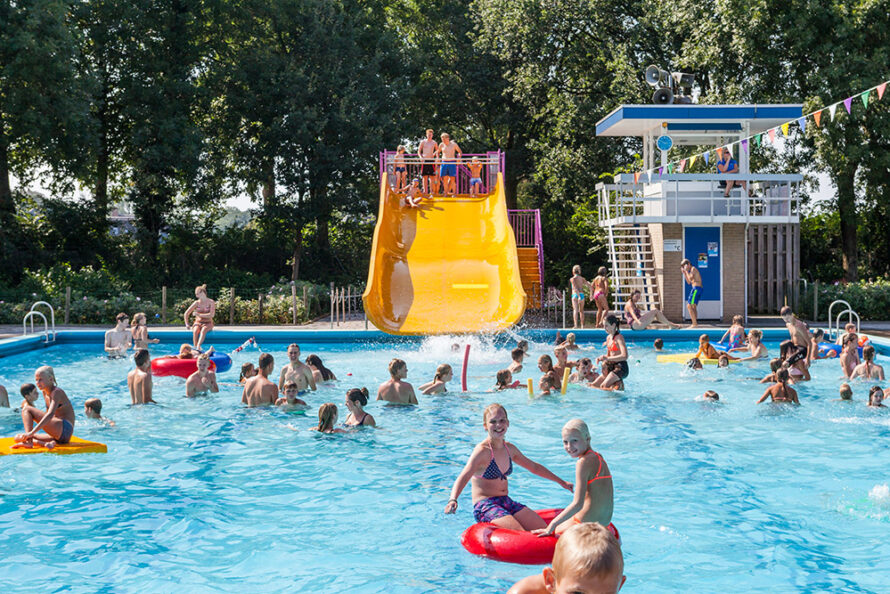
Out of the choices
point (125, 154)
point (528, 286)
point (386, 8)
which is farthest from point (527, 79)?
point (125, 154)

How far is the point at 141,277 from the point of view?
27734 mm

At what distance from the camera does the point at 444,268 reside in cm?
2045

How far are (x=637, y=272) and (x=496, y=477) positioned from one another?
1578 cm

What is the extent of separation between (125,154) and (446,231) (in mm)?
14097

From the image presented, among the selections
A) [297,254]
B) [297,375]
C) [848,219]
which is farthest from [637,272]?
[297,254]

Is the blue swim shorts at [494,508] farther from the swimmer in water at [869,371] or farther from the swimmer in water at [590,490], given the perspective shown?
the swimmer in water at [869,371]

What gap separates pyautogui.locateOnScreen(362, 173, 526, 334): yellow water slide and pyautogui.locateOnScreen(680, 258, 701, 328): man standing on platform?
380cm

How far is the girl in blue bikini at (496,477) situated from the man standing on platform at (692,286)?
13.8 metres

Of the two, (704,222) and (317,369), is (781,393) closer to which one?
(317,369)

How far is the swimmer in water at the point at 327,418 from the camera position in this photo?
10.1 meters

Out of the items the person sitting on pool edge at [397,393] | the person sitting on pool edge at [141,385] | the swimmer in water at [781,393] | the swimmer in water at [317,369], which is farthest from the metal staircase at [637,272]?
the person sitting on pool edge at [141,385]

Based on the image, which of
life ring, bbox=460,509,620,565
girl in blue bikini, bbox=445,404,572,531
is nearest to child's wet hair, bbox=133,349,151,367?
girl in blue bikini, bbox=445,404,572,531

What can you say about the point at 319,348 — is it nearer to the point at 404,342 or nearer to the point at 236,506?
the point at 404,342

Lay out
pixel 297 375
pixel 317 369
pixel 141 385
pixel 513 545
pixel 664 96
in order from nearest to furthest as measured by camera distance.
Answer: pixel 513 545 → pixel 141 385 → pixel 297 375 → pixel 317 369 → pixel 664 96
